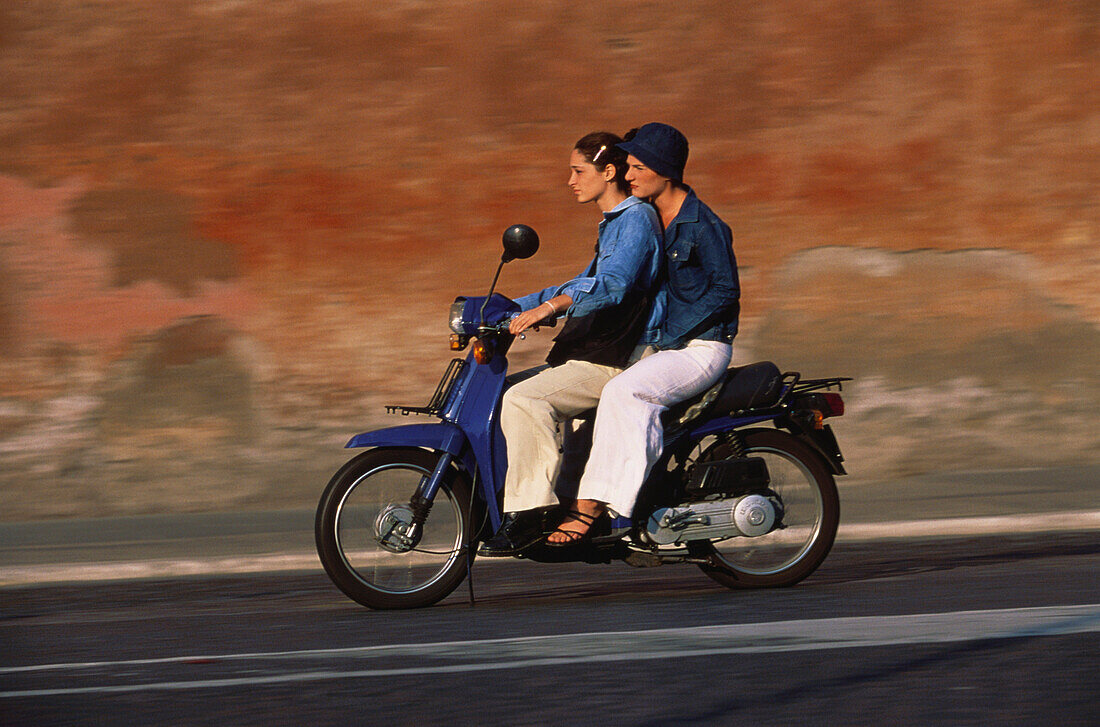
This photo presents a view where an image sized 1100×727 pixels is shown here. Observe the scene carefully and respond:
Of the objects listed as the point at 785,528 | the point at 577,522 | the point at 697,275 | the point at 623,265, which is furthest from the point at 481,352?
the point at 785,528

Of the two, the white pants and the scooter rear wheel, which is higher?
the white pants

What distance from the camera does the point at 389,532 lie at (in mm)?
6758

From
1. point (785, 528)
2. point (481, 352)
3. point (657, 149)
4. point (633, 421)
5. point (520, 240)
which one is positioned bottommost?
point (785, 528)

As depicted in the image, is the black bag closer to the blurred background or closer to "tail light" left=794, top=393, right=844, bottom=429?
"tail light" left=794, top=393, right=844, bottom=429

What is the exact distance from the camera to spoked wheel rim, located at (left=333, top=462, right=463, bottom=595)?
6738 millimetres

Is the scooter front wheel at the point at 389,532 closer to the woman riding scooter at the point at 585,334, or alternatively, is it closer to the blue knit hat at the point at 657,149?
the woman riding scooter at the point at 585,334

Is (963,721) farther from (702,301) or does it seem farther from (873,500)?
(873,500)

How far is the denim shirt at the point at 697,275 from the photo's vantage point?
22.7 ft

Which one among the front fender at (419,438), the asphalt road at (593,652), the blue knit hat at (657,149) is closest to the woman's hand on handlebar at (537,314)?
the front fender at (419,438)

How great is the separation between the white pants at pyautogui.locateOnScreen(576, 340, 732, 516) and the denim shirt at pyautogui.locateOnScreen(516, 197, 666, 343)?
28 cm

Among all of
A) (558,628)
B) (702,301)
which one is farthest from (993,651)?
→ (702,301)

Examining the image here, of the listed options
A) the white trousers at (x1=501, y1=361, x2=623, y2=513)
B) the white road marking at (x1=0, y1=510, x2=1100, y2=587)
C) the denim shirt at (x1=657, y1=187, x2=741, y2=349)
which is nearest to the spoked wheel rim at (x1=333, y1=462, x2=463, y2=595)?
the white trousers at (x1=501, y1=361, x2=623, y2=513)

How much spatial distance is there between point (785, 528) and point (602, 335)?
3.97 ft

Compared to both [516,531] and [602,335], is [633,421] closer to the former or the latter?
[602,335]
